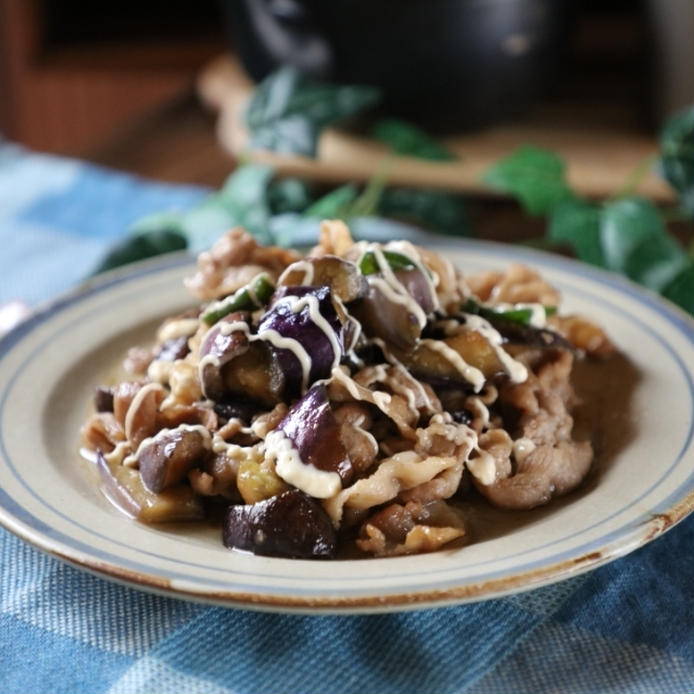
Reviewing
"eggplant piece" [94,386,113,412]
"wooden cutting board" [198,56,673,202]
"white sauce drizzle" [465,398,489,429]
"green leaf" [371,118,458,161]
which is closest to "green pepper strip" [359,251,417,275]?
"white sauce drizzle" [465,398,489,429]

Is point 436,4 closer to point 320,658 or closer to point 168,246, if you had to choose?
point 168,246

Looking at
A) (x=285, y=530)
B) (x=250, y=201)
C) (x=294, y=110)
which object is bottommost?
(x=250, y=201)

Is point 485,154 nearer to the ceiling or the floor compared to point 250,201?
nearer to the floor

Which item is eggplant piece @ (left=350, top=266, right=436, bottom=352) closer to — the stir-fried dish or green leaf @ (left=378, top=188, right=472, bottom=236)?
the stir-fried dish

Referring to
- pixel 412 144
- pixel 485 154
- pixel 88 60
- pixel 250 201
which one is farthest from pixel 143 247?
pixel 88 60

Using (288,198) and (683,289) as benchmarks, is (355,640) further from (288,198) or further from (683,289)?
(288,198)

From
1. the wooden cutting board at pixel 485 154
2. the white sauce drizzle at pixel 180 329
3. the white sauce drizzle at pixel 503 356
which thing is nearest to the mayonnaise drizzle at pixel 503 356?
the white sauce drizzle at pixel 503 356
